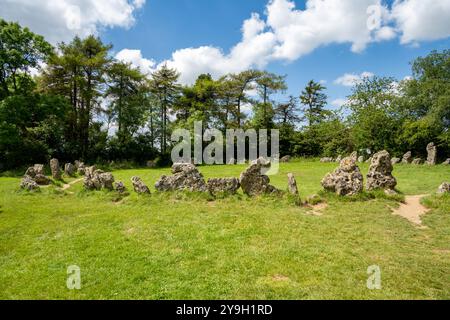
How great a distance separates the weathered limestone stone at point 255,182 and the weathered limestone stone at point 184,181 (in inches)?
67.4

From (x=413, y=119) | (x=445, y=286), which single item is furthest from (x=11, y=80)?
(x=413, y=119)

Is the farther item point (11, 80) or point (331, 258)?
point (11, 80)

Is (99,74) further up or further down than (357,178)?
further up

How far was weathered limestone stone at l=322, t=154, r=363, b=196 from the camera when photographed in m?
12.4

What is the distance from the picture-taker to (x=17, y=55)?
26.4 m

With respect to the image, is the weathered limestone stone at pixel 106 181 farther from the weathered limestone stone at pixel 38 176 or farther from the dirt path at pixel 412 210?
the dirt path at pixel 412 210

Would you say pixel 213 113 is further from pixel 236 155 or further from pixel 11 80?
pixel 11 80

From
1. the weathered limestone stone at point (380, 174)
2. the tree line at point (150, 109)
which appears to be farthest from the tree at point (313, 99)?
Answer: the weathered limestone stone at point (380, 174)

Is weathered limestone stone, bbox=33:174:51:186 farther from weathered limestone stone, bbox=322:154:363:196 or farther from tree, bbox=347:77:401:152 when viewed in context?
tree, bbox=347:77:401:152

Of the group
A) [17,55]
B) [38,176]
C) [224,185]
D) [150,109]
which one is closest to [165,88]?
[150,109]

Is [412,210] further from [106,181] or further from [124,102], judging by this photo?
[124,102]
